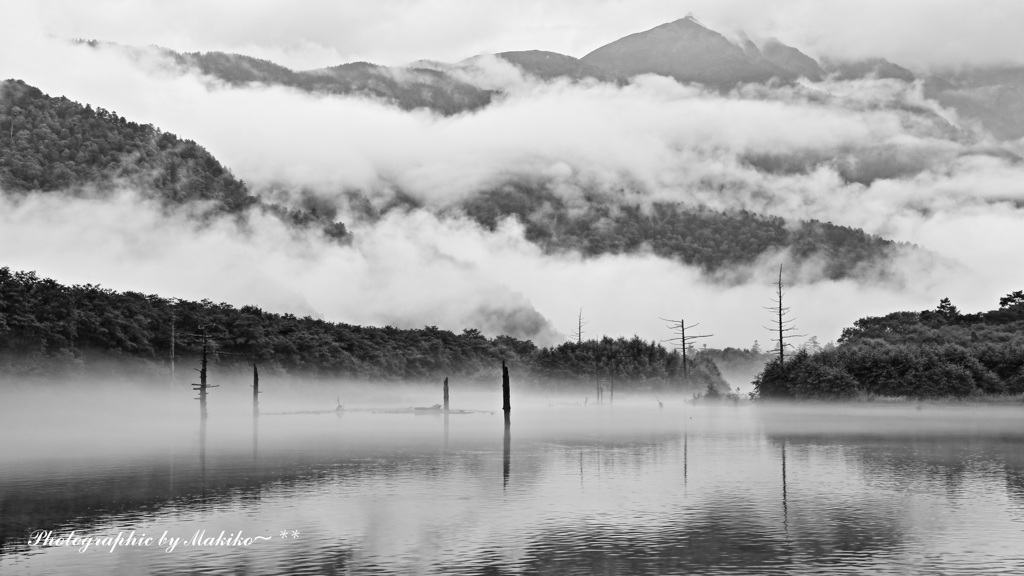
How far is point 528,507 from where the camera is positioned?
32.5 metres

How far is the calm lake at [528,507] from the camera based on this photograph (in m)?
23.8

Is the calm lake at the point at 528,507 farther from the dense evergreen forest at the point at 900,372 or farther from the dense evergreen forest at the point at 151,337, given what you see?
the dense evergreen forest at the point at 151,337

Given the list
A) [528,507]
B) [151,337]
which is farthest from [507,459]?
[151,337]

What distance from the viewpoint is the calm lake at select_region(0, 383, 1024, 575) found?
936 inches

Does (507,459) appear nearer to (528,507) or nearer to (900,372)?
(528,507)

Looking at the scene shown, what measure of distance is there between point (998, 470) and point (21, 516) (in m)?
36.4

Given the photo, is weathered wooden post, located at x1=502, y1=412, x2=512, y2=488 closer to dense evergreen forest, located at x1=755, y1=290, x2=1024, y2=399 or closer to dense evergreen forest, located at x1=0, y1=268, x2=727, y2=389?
dense evergreen forest, located at x1=755, y1=290, x2=1024, y2=399

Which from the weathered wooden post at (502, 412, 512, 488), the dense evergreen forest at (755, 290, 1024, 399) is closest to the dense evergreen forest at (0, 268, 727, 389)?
the weathered wooden post at (502, 412, 512, 488)

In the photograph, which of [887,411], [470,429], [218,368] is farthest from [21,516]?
[218,368]

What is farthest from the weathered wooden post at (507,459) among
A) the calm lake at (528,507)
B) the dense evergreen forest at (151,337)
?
the dense evergreen forest at (151,337)

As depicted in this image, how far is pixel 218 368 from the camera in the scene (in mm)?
158500

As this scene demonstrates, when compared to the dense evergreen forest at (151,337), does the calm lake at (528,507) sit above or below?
below

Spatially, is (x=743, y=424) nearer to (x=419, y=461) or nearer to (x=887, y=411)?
(x=887, y=411)

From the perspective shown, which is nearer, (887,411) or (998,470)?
(998,470)
